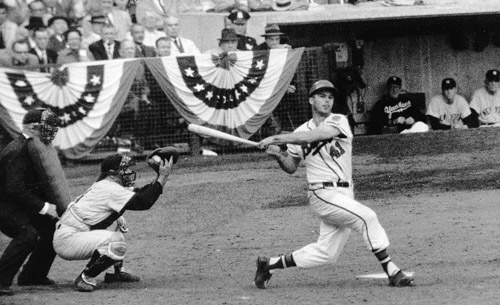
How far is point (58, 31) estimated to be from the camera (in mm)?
17438

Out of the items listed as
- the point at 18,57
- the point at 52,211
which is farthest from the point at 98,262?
the point at 18,57

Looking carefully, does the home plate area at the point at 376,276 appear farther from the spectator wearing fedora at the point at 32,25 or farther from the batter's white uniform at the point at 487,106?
the batter's white uniform at the point at 487,106

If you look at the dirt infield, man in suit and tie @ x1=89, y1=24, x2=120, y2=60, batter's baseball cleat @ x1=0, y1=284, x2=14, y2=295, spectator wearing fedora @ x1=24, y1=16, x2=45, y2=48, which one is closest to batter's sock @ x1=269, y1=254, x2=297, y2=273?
the dirt infield

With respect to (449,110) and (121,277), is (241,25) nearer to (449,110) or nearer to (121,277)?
(449,110)

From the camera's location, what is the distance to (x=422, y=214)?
1240 cm

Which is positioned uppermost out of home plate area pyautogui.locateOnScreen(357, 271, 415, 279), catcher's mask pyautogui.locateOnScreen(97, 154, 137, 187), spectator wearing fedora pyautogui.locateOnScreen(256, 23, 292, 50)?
spectator wearing fedora pyautogui.locateOnScreen(256, 23, 292, 50)

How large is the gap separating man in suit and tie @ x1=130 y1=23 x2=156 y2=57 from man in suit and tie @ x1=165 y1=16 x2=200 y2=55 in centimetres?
39

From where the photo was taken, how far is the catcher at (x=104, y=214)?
9281mm

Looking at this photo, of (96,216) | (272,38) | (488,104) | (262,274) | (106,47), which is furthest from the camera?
(488,104)

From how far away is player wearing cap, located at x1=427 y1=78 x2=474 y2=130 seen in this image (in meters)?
18.4

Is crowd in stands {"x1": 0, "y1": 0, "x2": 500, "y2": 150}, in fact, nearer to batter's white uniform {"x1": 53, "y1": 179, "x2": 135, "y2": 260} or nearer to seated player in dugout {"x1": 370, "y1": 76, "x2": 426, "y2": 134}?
seated player in dugout {"x1": 370, "y1": 76, "x2": 426, "y2": 134}

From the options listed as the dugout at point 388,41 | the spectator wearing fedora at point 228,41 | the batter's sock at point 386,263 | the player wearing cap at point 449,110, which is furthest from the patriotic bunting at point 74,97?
the batter's sock at point 386,263

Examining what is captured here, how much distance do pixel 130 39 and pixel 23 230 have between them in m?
8.37

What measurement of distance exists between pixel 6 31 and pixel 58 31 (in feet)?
2.69
